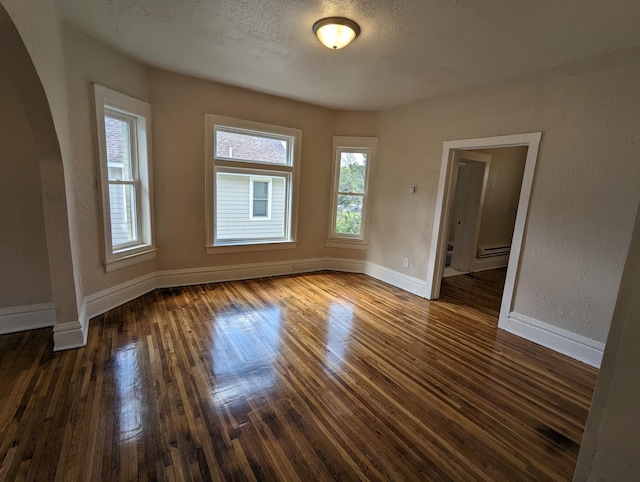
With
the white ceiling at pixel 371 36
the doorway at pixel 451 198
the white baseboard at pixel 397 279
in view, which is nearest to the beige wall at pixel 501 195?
the doorway at pixel 451 198

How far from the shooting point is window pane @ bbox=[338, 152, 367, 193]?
4973mm

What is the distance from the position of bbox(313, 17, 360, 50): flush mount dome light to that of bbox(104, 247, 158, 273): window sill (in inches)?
117

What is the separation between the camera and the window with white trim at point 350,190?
16.0 ft

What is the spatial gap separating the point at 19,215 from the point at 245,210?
239 centimetres

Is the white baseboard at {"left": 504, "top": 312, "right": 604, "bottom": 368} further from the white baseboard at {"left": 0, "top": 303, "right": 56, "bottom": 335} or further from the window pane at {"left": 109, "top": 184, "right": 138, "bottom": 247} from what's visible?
the white baseboard at {"left": 0, "top": 303, "right": 56, "bottom": 335}

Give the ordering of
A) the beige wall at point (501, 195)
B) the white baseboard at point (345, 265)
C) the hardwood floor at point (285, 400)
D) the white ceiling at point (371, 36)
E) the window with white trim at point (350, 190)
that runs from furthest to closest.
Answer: the beige wall at point (501, 195) → the white baseboard at point (345, 265) → the window with white trim at point (350, 190) → the white ceiling at point (371, 36) → the hardwood floor at point (285, 400)

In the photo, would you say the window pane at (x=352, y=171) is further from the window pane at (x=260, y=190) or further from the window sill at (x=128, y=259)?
the window sill at (x=128, y=259)

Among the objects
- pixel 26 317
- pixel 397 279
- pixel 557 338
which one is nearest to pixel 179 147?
pixel 26 317

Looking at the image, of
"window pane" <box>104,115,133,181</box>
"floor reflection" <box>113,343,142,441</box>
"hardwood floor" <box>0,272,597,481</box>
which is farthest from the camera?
"window pane" <box>104,115,133,181</box>

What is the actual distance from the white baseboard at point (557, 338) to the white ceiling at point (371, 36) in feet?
8.05

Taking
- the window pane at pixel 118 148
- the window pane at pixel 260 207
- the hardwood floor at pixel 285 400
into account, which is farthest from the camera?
the window pane at pixel 260 207

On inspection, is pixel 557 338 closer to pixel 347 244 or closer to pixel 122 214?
pixel 347 244

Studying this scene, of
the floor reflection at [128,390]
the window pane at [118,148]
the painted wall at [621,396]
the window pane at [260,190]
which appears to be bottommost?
the floor reflection at [128,390]

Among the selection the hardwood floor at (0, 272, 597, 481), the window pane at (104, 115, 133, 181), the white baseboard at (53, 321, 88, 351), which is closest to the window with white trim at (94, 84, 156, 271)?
the window pane at (104, 115, 133, 181)
